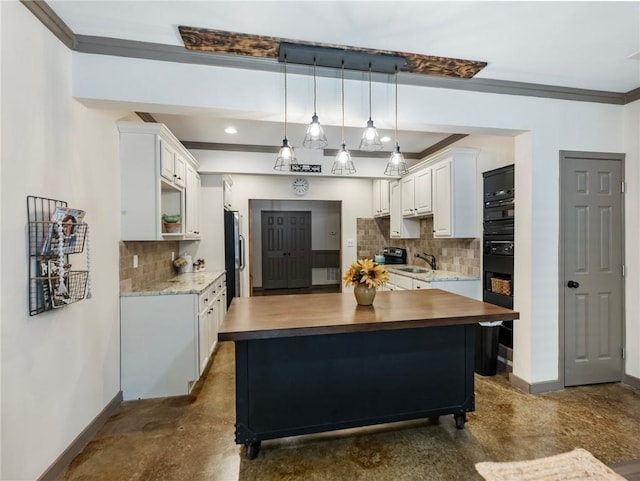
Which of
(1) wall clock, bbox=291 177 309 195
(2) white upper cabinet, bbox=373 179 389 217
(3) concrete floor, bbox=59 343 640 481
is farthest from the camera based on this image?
(1) wall clock, bbox=291 177 309 195

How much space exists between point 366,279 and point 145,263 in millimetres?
2357

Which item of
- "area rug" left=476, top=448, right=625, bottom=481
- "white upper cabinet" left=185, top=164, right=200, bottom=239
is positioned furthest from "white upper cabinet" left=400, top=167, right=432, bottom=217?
"white upper cabinet" left=185, top=164, right=200, bottom=239

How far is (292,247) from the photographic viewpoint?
25.8 feet

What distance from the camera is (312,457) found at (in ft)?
6.59

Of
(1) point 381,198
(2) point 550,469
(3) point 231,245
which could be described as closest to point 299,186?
(1) point 381,198

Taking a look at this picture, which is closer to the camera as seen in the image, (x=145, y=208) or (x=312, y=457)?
(x=312, y=457)

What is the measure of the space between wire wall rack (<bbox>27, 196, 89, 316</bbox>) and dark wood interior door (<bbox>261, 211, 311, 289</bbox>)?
5.81 metres

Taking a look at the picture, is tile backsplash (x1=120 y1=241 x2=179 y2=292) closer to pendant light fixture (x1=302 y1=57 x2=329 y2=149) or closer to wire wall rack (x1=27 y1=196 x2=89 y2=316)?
wire wall rack (x1=27 y1=196 x2=89 y2=316)

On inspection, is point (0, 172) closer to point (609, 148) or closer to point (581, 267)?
point (581, 267)

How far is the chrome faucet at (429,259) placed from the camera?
4.55 metres

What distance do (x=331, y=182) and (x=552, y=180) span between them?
367 cm

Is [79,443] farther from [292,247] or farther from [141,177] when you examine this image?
[292,247]

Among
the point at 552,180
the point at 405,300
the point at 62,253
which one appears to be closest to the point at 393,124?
the point at 405,300

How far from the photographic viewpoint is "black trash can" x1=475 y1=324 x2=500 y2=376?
316cm
